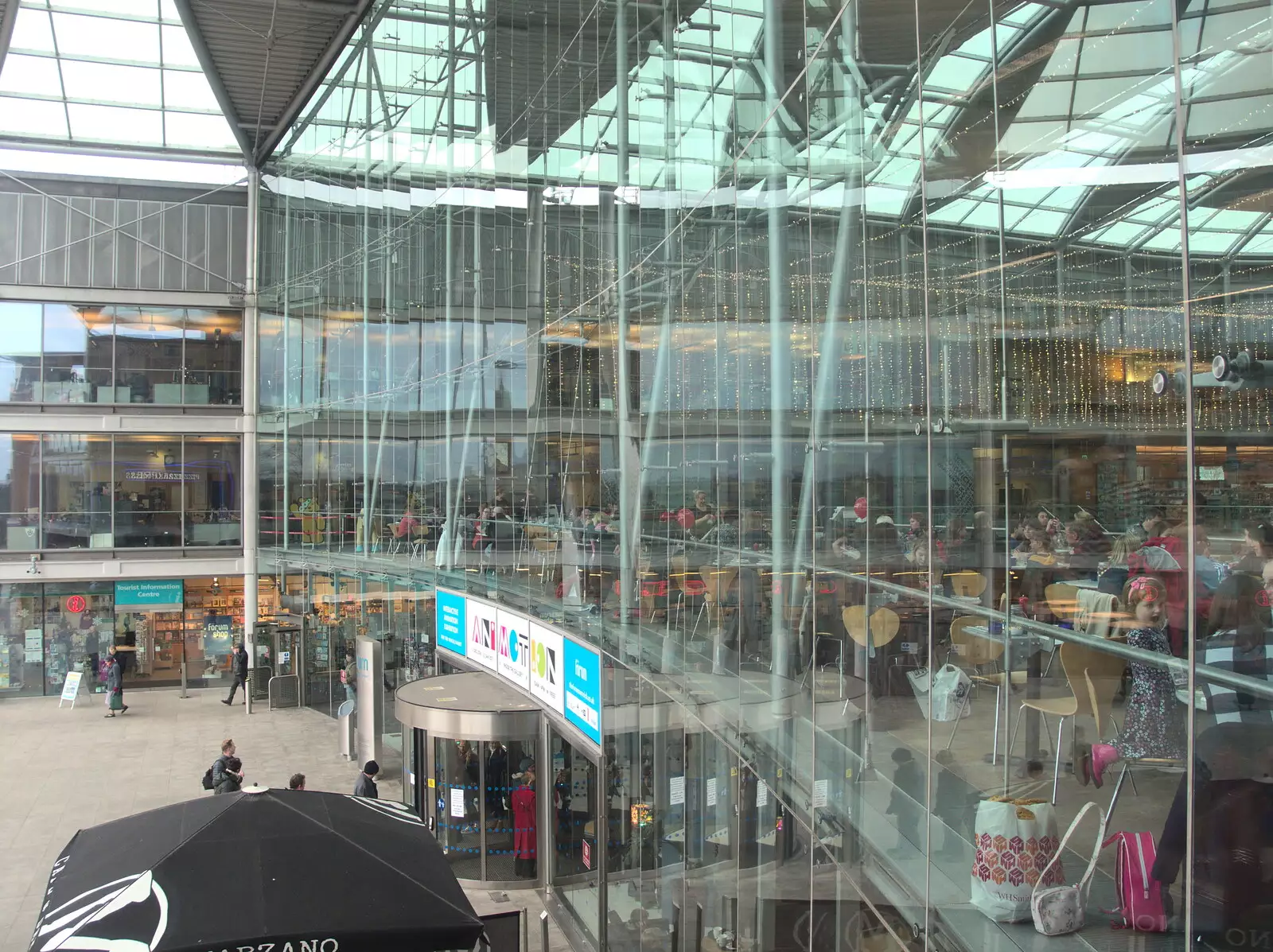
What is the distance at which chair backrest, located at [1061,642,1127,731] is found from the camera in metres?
3.05

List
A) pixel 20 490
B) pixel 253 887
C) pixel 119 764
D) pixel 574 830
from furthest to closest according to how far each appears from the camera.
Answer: pixel 20 490 < pixel 119 764 < pixel 574 830 < pixel 253 887

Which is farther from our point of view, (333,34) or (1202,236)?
(333,34)

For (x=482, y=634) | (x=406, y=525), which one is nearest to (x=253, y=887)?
(x=482, y=634)

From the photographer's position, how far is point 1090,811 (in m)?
3.29

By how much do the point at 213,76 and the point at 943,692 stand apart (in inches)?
1149

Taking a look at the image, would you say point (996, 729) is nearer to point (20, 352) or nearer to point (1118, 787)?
point (1118, 787)

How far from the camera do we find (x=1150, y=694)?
2885 mm

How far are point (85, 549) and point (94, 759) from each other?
1155 centimetres

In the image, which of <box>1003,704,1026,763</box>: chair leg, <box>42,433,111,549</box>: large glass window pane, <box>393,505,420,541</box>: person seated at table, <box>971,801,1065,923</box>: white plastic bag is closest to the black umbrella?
<box>971,801,1065,923</box>: white plastic bag

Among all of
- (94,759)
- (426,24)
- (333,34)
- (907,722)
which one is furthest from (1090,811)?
(333,34)

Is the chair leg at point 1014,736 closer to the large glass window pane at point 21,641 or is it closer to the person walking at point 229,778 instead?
the person walking at point 229,778

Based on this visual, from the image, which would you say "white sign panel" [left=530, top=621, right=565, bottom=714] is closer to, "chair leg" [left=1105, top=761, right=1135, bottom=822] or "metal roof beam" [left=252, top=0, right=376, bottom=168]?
"chair leg" [left=1105, top=761, right=1135, bottom=822]

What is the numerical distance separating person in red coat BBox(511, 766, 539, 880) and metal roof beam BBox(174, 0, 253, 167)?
63.4 feet

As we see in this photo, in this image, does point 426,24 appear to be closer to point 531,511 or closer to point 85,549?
point 531,511
